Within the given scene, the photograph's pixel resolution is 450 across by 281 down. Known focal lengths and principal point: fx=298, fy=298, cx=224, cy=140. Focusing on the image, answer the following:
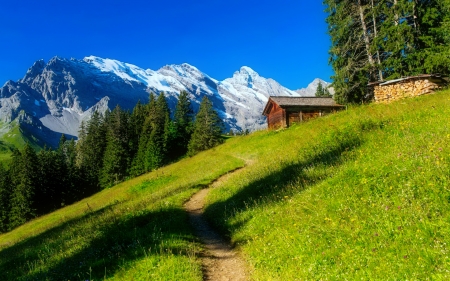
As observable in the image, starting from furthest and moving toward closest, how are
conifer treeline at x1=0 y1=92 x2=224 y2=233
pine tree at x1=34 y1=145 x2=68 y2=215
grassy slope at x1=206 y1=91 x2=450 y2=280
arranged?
pine tree at x1=34 y1=145 x2=68 y2=215 < conifer treeline at x1=0 y1=92 x2=224 y2=233 < grassy slope at x1=206 y1=91 x2=450 y2=280

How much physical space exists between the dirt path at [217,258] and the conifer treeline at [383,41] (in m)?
26.6

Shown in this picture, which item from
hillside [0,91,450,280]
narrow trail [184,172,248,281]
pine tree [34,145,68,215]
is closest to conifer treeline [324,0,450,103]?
hillside [0,91,450,280]

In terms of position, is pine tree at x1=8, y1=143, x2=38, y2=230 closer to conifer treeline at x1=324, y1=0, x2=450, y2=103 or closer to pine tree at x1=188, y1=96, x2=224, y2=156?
pine tree at x1=188, y1=96, x2=224, y2=156

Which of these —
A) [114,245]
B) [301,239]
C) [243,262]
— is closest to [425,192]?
[301,239]

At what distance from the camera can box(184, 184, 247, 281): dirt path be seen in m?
7.01

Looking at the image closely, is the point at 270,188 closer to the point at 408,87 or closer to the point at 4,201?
the point at 408,87

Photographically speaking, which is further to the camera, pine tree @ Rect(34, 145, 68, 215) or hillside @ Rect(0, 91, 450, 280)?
pine tree @ Rect(34, 145, 68, 215)

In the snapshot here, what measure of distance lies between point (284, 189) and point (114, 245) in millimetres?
5883

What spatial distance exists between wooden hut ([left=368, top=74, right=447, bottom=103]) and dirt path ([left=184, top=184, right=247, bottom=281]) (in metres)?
20.7

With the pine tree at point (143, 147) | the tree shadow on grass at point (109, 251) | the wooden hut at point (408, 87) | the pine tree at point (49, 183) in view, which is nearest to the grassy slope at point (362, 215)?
the tree shadow on grass at point (109, 251)

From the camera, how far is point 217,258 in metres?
8.09

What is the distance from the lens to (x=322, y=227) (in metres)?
6.56

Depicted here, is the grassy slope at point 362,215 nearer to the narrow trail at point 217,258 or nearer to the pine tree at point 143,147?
the narrow trail at point 217,258

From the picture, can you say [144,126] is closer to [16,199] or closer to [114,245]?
[16,199]
